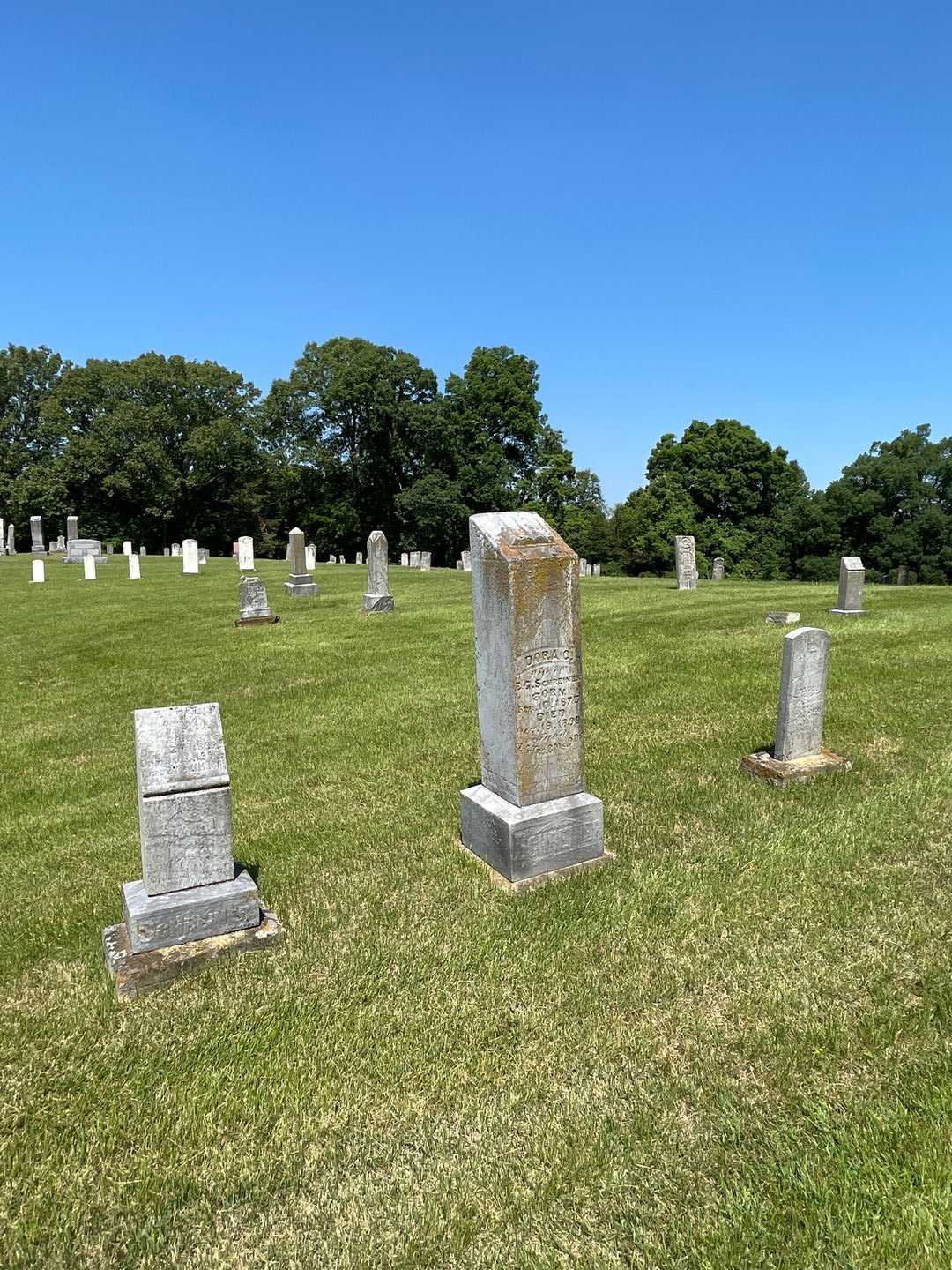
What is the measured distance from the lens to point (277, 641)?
14172 millimetres

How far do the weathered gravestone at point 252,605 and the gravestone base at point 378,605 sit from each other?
→ 7.79ft

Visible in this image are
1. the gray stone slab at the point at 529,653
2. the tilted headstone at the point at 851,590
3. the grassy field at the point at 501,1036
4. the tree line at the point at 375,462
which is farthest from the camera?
the tree line at the point at 375,462

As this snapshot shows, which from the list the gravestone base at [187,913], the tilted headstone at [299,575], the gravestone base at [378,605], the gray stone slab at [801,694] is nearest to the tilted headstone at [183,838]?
the gravestone base at [187,913]

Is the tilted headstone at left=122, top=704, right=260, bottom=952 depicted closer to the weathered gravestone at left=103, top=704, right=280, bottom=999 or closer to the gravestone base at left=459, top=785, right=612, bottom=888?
the weathered gravestone at left=103, top=704, right=280, bottom=999

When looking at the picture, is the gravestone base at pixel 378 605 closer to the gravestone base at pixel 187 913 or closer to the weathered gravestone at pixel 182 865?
the weathered gravestone at pixel 182 865

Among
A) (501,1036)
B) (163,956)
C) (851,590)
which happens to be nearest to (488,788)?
(501,1036)

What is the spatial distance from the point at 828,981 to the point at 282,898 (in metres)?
3.32

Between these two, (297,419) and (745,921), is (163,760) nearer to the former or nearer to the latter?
(745,921)

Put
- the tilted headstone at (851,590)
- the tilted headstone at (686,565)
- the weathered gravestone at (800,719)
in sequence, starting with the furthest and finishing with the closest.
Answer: the tilted headstone at (686,565)
the tilted headstone at (851,590)
the weathered gravestone at (800,719)

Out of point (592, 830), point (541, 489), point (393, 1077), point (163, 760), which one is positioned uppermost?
point (541, 489)

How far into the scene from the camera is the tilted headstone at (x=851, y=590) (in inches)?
561

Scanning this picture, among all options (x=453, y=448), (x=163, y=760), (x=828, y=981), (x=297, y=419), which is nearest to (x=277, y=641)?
(x=163, y=760)

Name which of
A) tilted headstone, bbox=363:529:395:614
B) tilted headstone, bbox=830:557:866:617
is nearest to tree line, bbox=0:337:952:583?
tilted headstone, bbox=363:529:395:614

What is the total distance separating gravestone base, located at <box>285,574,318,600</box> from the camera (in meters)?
20.7
